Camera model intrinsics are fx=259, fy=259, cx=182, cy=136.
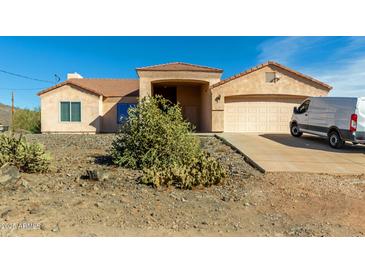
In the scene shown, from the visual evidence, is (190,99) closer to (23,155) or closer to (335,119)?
(335,119)

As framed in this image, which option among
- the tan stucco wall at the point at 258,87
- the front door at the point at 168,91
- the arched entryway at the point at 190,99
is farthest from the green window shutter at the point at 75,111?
the tan stucco wall at the point at 258,87

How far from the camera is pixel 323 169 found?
277 inches

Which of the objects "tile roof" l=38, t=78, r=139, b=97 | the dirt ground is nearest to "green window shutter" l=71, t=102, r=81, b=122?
"tile roof" l=38, t=78, r=139, b=97

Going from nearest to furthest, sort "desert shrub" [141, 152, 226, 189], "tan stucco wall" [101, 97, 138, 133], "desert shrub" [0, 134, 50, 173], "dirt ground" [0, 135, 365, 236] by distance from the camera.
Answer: "dirt ground" [0, 135, 365, 236] → "desert shrub" [141, 152, 226, 189] → "desert shrub" [0, 134, 50, 173] → "tan stucco wall" [101, 97, 138, 133]

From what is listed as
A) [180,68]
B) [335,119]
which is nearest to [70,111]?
[180,68]

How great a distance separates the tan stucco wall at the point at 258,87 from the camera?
611 inches

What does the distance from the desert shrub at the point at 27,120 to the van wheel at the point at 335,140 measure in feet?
67.8

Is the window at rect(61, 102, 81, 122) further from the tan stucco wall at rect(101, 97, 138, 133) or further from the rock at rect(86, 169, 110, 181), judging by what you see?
the rock at rect(86, 169, 110, 181)

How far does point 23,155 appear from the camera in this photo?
246 inches

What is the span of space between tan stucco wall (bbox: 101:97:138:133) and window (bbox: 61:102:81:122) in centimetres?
182

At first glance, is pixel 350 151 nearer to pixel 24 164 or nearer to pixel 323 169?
pixel 323 169

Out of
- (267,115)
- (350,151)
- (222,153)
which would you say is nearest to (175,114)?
(222,153)

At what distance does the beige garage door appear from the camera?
15867 mm

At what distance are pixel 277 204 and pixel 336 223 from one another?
0.99m
